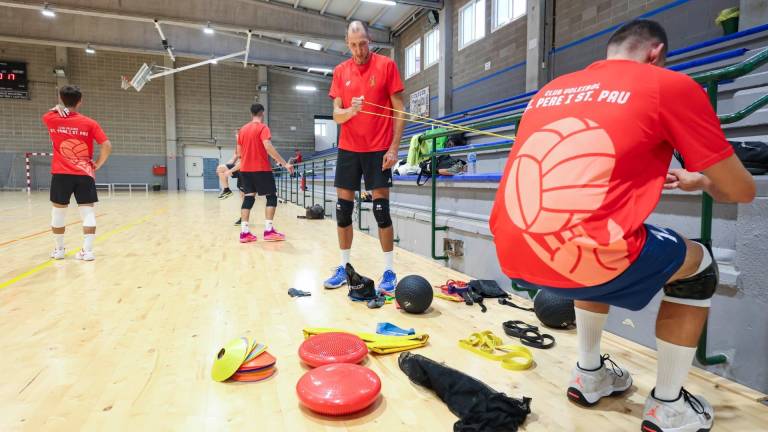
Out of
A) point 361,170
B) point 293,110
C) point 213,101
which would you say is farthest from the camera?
point 293,110

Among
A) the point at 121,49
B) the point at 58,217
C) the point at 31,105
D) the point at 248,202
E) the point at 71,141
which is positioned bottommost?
the point at 58,217

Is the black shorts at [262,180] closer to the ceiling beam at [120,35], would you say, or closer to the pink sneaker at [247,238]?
the pink sneaker at [247,238]

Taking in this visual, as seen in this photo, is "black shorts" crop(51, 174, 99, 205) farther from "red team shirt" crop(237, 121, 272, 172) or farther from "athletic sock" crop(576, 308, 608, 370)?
"athletic sock" crop(576, 308, 608, 370)

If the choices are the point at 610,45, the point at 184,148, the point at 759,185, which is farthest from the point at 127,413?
the point at 184,148

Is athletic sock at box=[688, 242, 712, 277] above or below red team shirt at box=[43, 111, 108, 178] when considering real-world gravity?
below

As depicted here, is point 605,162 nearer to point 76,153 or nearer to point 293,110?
point 76,153

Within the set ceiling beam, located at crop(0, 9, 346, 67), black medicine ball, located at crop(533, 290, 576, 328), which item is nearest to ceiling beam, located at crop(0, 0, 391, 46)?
ceiling beam, located at crop(0, 9, 346, 67)

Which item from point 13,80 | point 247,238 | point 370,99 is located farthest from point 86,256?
point 13,80

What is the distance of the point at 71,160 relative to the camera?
148 inches

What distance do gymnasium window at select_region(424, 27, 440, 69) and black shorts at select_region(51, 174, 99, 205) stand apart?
36.9ft

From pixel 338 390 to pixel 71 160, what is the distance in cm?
376

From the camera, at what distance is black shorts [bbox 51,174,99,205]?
375 centimetres

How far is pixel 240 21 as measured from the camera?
1373 cm

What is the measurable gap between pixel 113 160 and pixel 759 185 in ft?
73.6
